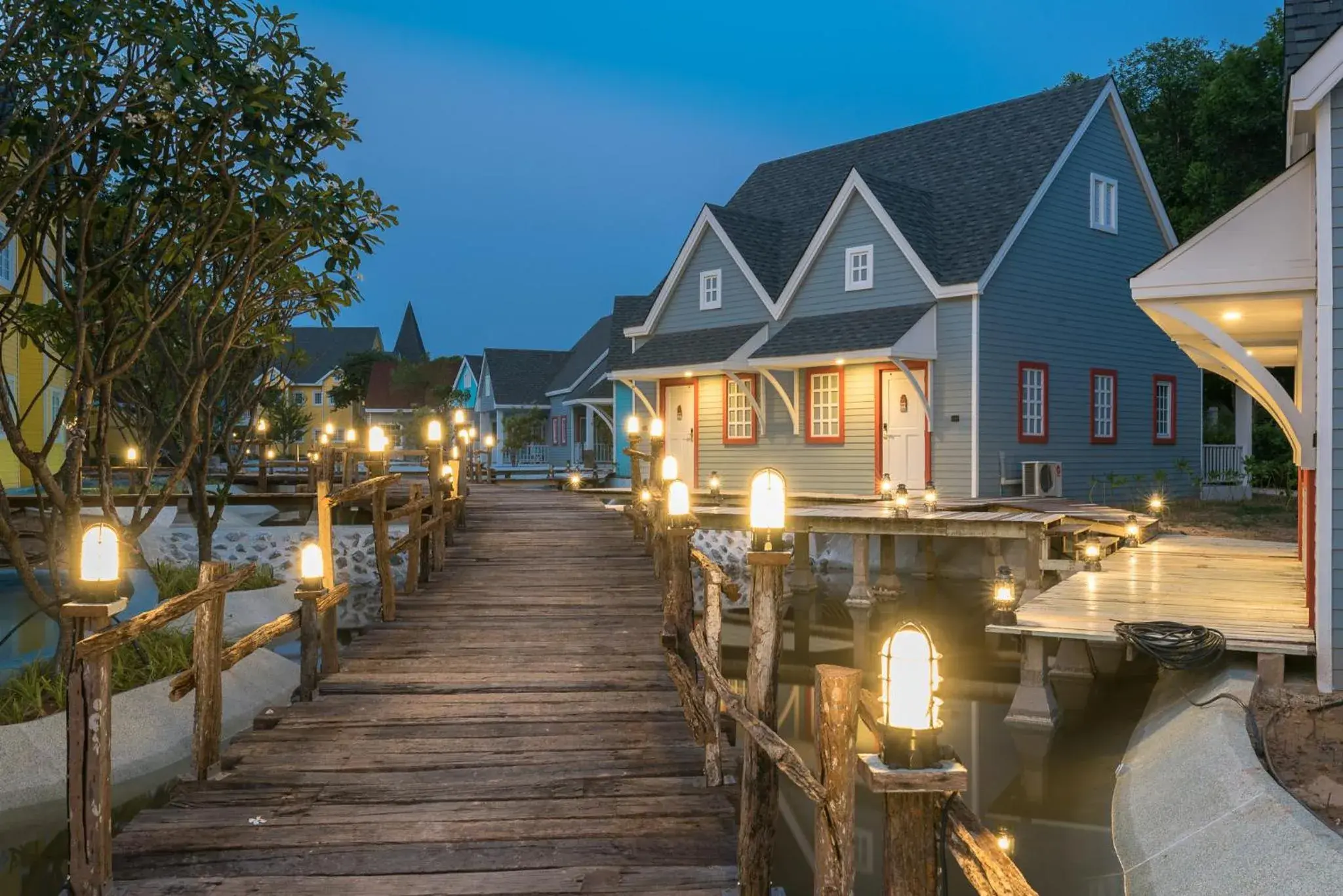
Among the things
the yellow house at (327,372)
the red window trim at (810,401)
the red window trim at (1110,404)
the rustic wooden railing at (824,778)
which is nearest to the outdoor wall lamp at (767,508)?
the rustic wooden railing at (824,778)

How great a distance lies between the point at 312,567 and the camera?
8203 millimetres

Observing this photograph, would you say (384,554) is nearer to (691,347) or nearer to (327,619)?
(327,619)

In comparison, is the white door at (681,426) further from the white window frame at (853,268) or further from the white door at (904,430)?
the white door at (904,430)

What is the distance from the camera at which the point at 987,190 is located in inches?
834

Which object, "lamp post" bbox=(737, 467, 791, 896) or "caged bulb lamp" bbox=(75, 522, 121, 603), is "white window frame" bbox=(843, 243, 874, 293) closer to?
"lamp post" bbox=(737, 467, 791, 896)

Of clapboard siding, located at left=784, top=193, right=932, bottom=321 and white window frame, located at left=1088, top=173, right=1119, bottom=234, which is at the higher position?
white window frame, located at left=1088, top=173, right=1119, bottom=234

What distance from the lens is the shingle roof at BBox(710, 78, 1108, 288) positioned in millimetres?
20297

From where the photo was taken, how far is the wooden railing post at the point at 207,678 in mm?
6500

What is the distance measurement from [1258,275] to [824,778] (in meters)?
7.42

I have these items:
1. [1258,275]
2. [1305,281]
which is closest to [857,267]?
[1258,275]

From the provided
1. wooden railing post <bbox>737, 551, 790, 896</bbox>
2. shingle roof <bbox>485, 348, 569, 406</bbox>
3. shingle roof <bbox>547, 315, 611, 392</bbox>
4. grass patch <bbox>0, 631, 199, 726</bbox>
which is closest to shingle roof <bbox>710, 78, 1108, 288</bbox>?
grass patch <bbox>0, 631, 199, 726</bbox>

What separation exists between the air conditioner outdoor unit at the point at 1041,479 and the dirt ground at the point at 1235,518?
2.02m

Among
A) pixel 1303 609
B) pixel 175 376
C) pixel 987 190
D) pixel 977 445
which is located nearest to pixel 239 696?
pixel 175 376

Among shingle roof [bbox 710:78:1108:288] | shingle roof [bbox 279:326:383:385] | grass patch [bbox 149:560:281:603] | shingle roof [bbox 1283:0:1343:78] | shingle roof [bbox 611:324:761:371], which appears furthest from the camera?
shingle roof [bbox 279:326:383:385]
